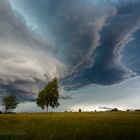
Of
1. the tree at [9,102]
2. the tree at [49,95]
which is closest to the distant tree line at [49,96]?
the tree at [49,95]

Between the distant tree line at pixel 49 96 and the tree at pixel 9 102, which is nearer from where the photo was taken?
the distant tree line at pixel 49 96

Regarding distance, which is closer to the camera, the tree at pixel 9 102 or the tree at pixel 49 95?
the tree at pixel 49 95

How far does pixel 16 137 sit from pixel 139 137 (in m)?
7.72

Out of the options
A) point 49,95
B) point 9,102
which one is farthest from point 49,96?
point 9,102

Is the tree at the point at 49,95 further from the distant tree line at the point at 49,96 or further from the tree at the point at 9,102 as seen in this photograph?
the tree at the point at 9,102

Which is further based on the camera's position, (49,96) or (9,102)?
(9,102)

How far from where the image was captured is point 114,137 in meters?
14.4

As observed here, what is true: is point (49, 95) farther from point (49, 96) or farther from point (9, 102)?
point (9, 102)

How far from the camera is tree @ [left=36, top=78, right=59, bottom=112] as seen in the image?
3755 inches

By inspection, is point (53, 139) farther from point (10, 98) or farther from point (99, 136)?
point (10, 98)

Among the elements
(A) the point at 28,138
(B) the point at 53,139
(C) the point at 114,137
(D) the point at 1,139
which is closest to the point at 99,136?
(C) the point at 114,137

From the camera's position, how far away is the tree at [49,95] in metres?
95.4

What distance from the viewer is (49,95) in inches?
3743

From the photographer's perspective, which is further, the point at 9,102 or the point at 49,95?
the point at 9,102
